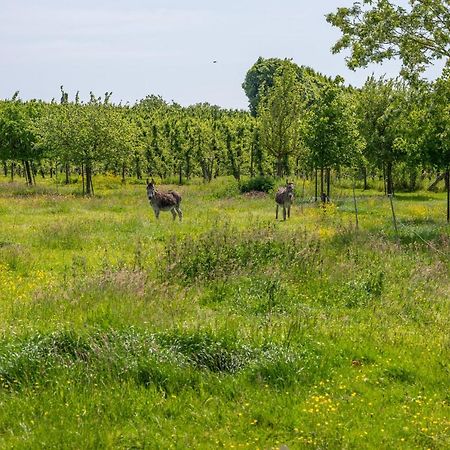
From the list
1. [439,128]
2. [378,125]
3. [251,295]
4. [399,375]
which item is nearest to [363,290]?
[251,295]

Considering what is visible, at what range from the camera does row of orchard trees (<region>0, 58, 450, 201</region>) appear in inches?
1032

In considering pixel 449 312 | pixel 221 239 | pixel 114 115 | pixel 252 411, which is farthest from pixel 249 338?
pixel 114 115

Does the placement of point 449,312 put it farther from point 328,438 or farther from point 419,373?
point 328,438

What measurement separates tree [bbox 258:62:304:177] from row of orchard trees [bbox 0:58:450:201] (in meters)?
0.09

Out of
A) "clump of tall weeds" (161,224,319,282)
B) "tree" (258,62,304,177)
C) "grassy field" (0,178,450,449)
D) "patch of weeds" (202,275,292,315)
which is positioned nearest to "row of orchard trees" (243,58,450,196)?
"tree" (258,62,304,177)

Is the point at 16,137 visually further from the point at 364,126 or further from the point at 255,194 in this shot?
the point at 364,126

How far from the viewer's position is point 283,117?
153 ft

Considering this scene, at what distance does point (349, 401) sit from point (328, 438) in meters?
1.00

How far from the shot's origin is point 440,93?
2094 centimetres

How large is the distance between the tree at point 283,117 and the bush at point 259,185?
13.1ft

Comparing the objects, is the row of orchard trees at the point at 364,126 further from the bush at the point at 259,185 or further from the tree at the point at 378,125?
the bush at the point at 259,185

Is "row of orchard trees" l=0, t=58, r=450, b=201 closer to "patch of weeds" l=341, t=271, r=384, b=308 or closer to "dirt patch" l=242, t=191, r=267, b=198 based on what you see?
"dirt patch" l=242, t=191, r=267, b=198

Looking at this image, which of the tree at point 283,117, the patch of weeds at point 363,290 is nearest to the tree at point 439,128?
the patch of weeds at point 363,290

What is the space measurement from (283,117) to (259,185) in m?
6.96
